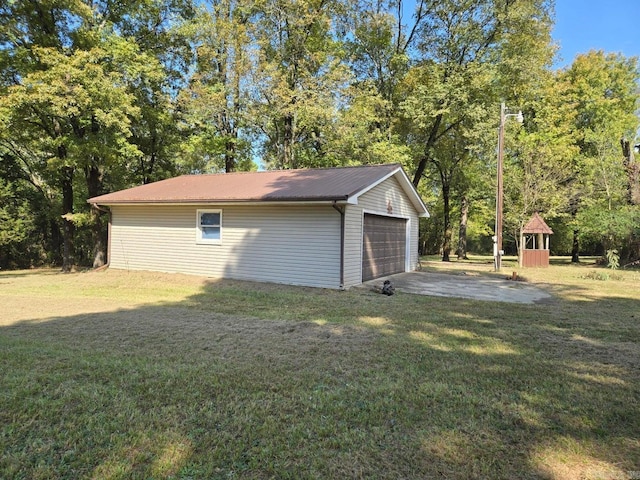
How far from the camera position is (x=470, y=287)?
11000mm

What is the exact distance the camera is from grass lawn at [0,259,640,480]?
254 cm

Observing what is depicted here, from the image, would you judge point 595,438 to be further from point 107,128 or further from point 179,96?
point 179,96

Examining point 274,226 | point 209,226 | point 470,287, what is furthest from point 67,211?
point 470,287

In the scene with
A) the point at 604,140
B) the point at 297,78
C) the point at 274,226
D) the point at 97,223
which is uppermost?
the point at 297,78

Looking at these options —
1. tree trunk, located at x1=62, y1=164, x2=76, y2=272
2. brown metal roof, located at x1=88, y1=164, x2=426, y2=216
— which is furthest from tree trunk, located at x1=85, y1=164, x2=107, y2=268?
brown metal roof, located at x1=88, y1=164, x2=426, y2=216

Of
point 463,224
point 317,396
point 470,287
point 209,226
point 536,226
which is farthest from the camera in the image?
point 463,224

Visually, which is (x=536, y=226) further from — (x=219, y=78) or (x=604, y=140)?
(x=219, y=78)

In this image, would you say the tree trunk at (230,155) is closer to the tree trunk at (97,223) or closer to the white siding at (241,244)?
the tree trunk at (97,223)

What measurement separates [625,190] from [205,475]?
23468 millimetres

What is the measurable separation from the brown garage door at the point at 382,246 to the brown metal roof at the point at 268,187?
140cm

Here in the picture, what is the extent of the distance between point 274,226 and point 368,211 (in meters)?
2.76

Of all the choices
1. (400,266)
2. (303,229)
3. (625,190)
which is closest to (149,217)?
(303,229)

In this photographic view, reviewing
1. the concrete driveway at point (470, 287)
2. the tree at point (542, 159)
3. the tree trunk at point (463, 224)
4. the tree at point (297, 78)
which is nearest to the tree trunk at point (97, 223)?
the tree at point (297, 78)

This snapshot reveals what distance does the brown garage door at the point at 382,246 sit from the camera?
38.5 ft
